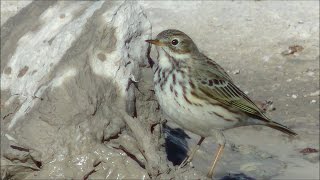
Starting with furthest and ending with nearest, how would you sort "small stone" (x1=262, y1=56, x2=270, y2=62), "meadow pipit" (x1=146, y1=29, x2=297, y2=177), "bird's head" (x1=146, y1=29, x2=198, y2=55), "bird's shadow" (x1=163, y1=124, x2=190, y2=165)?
1. "small stone" (x1=262, y1=56, x2=270, y2=62)
2. "bird's shadow" (x1=163, y1=124, x2=190, y2=165)
3. "bird's head" (x1=146, y1=29, x2=198, y2=55)
4. "meadow pipit" (x1=146, y1=29, x2=297, y2=177)

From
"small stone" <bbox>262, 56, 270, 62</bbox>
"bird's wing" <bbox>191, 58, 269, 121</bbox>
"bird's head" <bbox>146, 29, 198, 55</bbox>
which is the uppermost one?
"bird's head" <bbox>146, 29, 198, 55</bbox>

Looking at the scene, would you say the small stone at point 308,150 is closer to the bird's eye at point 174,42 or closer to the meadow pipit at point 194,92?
the meadow pipit at point 194,92

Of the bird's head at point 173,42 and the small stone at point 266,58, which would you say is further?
the small stone at point 266,58

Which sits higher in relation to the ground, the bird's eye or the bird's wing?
the bird's eye

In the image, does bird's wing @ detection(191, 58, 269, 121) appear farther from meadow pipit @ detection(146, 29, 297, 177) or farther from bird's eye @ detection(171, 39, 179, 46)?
bird's eye @ detection(171, 39, 179, 46)

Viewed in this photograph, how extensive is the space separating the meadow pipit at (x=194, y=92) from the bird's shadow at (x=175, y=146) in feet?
1.91

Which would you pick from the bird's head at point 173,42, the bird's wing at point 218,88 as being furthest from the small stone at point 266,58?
the bird's head at point 173,42

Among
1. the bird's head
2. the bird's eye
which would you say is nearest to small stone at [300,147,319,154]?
the bird's head

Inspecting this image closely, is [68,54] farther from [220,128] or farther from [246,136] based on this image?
[246,136]

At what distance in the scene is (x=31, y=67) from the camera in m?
9.53

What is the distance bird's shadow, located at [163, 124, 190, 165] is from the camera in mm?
9617

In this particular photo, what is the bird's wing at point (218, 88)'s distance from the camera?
338 inches

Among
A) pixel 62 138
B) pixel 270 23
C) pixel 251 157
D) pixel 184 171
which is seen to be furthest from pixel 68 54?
pixel 270 23

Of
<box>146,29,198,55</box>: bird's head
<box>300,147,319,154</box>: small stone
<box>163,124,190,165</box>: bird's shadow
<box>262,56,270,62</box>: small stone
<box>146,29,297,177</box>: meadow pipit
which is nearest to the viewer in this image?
<box>146,29,297,177</box>: meadow pipit
